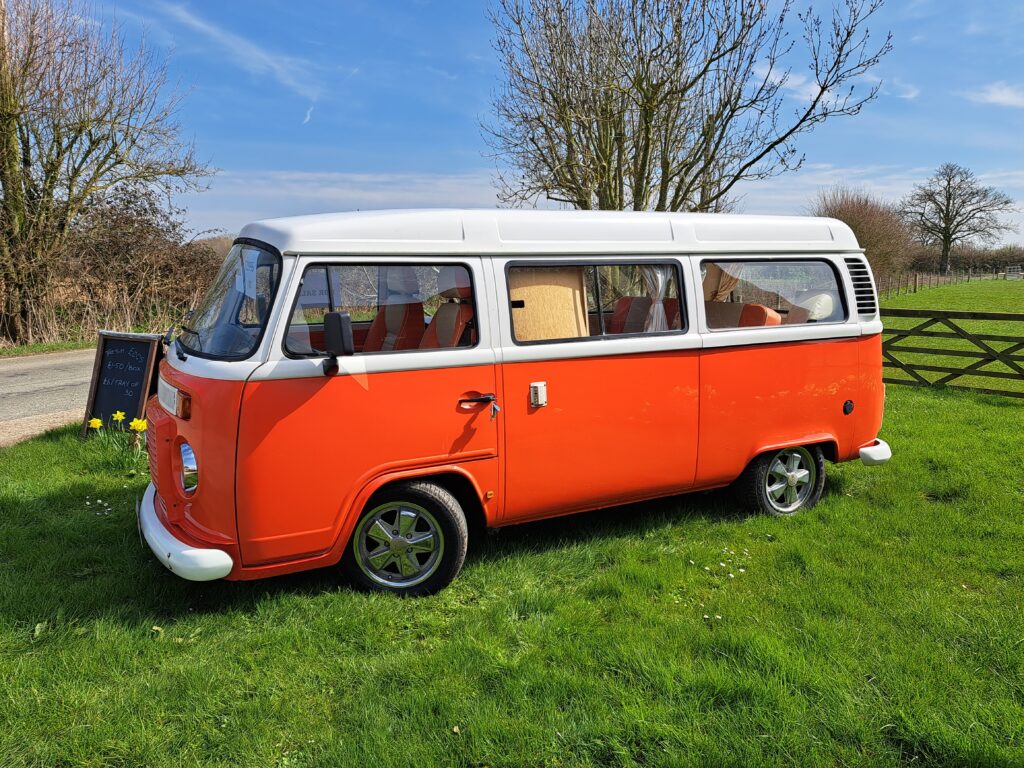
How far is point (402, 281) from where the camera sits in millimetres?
4152

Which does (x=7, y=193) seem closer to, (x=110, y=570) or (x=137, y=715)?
(x=110, y=570)

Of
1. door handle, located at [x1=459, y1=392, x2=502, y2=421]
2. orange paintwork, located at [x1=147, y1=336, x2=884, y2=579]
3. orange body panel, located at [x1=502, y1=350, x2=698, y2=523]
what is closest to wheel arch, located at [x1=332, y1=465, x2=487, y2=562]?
orange paintwork, located at [x1=147, y1=336, x2=884, y2=579]

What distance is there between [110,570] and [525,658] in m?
2.89

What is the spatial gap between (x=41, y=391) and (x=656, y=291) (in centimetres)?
1054

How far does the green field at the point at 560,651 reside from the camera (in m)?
2.95

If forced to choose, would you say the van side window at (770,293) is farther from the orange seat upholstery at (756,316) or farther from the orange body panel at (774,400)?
the orange body panel at (774,400)

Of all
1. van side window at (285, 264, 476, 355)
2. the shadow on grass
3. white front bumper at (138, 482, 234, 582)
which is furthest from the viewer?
the shadow on grass

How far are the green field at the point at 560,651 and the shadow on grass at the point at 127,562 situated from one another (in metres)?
0.02

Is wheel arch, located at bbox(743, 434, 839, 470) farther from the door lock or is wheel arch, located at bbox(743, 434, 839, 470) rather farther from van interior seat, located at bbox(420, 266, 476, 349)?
van interior seat, located at bbox(420, 266, 476, 349)

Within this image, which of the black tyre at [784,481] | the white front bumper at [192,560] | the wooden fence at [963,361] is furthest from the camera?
the wooden fence at [963,361]

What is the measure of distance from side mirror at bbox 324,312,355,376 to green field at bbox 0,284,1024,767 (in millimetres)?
1442

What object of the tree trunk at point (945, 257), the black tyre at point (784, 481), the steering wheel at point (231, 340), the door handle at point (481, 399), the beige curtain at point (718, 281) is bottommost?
the black tyre at point (784, 481)

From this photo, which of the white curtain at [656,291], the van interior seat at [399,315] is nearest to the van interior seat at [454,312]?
the van interior seat at [399,315]

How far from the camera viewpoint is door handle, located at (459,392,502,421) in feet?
13.6
